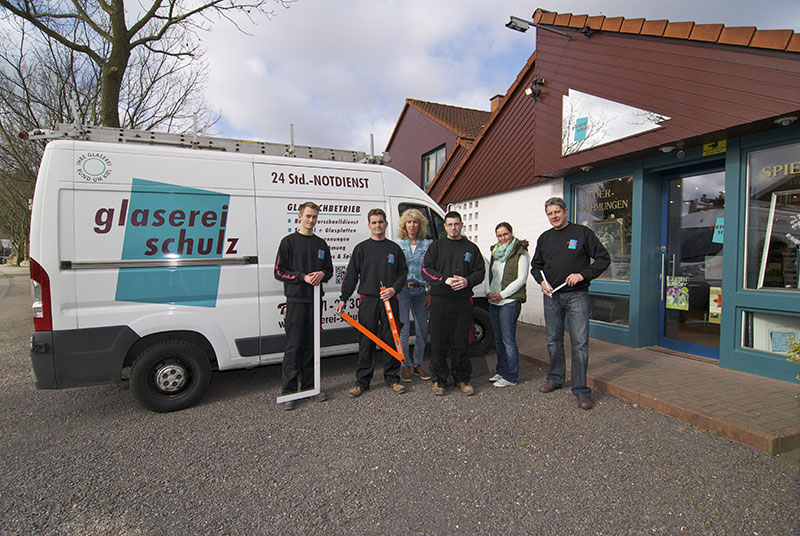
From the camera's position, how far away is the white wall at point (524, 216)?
7277 mm

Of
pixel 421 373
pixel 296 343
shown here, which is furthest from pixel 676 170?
pixel 296 343

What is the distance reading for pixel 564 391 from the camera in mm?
4297

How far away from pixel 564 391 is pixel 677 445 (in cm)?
121

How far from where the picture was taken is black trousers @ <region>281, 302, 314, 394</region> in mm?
3982

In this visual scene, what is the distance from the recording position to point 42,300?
339cm

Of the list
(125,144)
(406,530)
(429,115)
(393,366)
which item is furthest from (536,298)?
(429,115)

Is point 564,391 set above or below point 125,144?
below

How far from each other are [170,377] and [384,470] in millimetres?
2252

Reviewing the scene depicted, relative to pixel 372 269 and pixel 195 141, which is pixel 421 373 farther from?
pixel 195 141

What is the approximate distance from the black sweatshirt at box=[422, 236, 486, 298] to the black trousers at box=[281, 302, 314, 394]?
1.18 metres

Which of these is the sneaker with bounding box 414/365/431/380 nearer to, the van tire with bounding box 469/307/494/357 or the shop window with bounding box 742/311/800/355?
the van tire with bounding box 469/307/494/357

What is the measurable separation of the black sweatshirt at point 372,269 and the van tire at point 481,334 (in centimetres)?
168

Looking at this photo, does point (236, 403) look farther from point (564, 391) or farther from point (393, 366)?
point (564, 391)

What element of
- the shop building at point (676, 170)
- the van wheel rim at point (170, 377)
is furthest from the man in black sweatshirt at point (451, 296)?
the shop building at point (676, 170)
